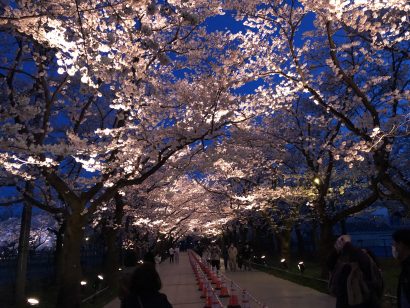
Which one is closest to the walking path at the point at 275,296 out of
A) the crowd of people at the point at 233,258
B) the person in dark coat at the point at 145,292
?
the person in dark coat at the point at 145,292

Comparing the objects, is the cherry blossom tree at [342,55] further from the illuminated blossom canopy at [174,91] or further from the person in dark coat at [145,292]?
the person in dark coat at [145,292]

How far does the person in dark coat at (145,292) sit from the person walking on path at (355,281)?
2.36 meters

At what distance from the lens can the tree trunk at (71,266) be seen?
10.8 metres

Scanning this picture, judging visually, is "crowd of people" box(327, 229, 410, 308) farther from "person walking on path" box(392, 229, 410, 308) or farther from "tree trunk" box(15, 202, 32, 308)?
"tree trunk" box(15, 202, 32, 308)

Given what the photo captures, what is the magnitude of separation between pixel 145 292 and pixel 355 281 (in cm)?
260

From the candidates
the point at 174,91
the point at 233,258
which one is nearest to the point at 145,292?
the point at 174,91

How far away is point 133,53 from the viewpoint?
33.2ft

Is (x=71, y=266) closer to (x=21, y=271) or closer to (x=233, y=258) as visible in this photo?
(x=21, y=271)

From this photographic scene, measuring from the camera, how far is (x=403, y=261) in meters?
4.30

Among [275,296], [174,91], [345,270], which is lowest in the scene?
[275,296]

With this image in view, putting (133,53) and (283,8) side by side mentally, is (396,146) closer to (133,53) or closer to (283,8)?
(283,8)

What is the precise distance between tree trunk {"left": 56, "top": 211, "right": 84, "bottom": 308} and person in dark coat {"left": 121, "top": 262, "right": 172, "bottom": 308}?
7.69 metres

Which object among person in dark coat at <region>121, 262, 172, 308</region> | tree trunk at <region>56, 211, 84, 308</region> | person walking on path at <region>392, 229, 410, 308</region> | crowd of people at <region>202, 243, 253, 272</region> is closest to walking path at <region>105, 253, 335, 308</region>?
tree trunk at <region>56, 211, 84, 308</region>

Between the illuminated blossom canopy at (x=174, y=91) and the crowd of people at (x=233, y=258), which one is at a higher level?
the illuminated blossom canopy at (x=174, y=91)
